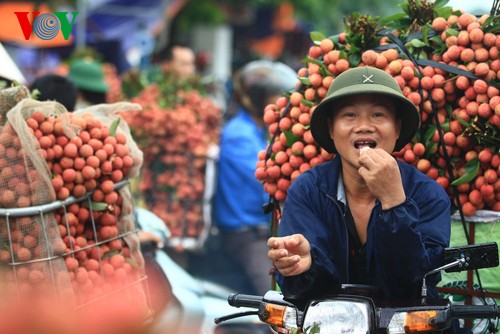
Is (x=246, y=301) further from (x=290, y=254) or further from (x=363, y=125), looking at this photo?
(x=363, y=125)

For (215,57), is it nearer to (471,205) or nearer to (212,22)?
(212,22)

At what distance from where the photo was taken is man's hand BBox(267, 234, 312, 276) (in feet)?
8.91

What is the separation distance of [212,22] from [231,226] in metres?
18.2

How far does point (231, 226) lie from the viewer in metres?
7.05

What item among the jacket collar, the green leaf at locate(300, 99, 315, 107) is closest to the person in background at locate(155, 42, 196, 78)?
the green leaf at locate(300, 99, 315, 107)

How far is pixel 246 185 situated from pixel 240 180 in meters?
0.07

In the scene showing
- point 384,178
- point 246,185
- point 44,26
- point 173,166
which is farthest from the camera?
point 173,166

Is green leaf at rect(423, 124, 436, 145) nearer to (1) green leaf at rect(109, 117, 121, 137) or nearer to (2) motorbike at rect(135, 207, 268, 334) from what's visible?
(1) green leaf at rect(109, 117, 121, 137)

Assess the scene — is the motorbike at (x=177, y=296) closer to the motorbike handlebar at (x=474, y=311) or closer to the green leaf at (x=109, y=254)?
the green leaf at (x=109, y=254)

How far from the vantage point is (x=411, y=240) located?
2818mm

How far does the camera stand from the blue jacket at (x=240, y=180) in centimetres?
704

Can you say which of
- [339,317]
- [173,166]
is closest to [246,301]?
[339,317]

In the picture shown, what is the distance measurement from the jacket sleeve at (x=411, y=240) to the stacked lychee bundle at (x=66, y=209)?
126 cm

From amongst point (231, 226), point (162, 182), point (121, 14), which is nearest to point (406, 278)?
point (231, 226)
